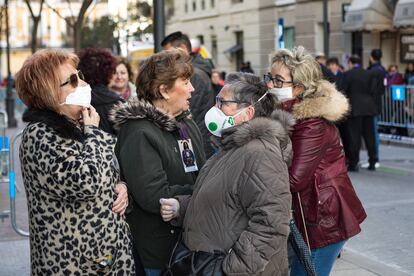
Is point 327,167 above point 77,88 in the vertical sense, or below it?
below

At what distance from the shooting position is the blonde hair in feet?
15.0

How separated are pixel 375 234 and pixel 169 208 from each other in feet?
16.5

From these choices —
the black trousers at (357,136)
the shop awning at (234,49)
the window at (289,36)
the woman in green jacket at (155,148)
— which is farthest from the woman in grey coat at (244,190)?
the shop awning at (234,49)

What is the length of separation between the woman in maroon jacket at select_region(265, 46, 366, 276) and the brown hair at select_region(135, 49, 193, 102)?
0.54 m

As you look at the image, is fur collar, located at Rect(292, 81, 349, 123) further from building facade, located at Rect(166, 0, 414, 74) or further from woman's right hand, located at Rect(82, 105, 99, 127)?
building facade, located at Rect(166, 0, 414, 74)

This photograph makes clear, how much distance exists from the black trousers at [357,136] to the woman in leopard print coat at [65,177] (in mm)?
10232

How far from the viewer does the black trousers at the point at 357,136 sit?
13.6m

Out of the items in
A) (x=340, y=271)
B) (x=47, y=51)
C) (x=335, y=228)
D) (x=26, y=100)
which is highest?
(x=47, y=51)

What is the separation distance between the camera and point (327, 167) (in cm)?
445

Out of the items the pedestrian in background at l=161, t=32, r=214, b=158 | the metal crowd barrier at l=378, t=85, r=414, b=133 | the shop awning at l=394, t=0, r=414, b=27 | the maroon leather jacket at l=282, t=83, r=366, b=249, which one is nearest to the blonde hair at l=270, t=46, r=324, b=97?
the maroon leather jacket at l=282, t=83, r=366, b=249

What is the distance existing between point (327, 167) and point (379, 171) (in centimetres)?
945

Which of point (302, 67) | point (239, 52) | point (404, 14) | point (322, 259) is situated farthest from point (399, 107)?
point (239, 52)

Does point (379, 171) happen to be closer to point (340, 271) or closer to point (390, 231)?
point (390, 231)

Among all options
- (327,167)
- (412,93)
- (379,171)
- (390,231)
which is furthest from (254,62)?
(327,167)
